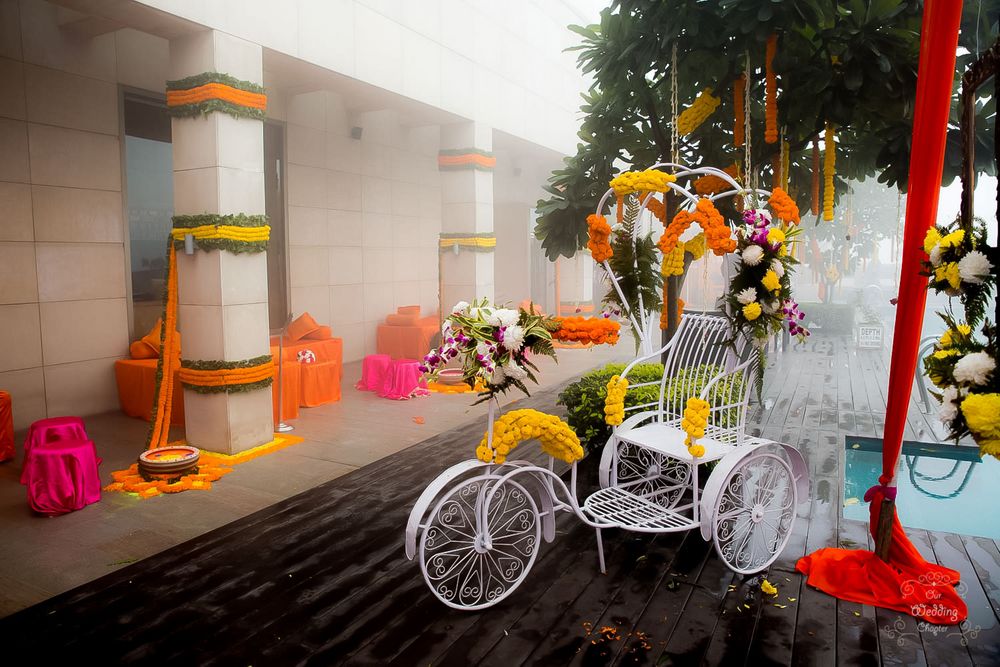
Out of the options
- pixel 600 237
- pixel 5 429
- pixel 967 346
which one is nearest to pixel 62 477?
pixel 5 429

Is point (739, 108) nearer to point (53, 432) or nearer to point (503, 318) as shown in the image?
point (503, 318)

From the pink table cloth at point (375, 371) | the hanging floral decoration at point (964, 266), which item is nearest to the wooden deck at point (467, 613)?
the hanging floral decoration at point (964, 266)

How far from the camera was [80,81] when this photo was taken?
7508mm

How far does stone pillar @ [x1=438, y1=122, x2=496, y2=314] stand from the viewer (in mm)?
10727

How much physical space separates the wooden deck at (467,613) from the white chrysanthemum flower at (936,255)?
186 centimetres

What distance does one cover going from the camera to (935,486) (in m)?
6.44

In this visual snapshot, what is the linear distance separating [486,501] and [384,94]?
6.84 metres

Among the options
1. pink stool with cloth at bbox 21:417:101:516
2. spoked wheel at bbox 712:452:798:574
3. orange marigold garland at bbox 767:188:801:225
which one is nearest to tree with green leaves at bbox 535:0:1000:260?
orange marigold garland at bbox 767:188:801:225

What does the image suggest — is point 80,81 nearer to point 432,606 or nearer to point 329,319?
point 329,319

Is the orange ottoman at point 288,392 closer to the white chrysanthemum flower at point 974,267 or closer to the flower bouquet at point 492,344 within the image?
the flower bouquet at point 492,344

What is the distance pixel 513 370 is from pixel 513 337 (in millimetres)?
192

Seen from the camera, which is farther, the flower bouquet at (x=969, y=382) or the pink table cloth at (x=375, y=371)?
the pink table cloth at (x=375, y=371)

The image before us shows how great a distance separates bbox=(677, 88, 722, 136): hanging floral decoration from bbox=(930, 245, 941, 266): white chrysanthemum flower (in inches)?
130

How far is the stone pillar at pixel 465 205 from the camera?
10727mm
